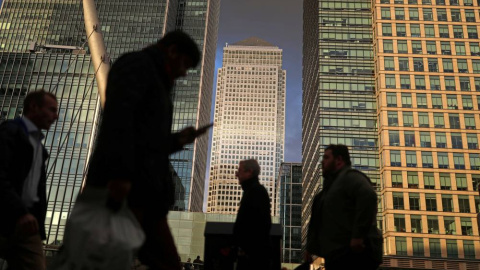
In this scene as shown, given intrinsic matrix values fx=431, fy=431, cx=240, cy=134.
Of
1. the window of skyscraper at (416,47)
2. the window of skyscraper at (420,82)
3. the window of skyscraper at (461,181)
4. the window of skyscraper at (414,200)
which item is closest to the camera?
the window of skyscraper at (414,200)

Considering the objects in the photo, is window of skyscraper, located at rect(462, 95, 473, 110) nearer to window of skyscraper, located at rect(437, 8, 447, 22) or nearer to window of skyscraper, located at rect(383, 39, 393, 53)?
window of skyscraper, located at rect(383, 39, 393, 53)

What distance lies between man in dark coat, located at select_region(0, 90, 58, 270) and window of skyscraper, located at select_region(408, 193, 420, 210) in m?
58.5

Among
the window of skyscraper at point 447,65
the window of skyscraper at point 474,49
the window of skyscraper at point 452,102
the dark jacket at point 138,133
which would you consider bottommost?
the dark jacket at point 138,133

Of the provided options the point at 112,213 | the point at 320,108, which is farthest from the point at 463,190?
the point at 112,213

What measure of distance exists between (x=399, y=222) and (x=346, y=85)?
23.0 m

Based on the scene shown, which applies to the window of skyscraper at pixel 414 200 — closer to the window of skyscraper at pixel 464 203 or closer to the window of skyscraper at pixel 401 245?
the window of skyscraper at pixel 401 245

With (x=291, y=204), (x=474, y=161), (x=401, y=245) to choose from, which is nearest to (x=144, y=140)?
(x=401, y=245)

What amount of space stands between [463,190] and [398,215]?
956 centimetres

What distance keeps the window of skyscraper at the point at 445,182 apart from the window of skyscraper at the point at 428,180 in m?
1.12

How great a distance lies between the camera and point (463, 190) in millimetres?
56938

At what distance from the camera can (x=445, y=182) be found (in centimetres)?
5759

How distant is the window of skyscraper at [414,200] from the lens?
5644cm

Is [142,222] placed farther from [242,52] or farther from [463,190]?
[242,52]

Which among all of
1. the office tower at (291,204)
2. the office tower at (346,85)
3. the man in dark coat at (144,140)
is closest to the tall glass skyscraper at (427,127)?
the office tower at (346,85)
